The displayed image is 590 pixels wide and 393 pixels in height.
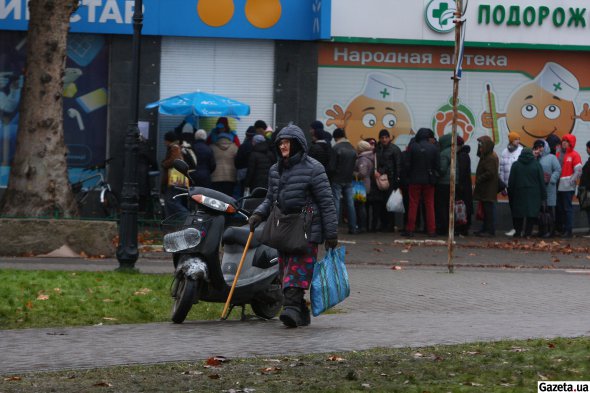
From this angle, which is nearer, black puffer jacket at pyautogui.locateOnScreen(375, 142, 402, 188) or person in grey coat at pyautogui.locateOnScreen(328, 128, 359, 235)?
person in grey coat at pyautogui.locateOnScreen(328, 128, 359, 235)

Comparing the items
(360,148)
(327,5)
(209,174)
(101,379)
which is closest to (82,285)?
(101,379)

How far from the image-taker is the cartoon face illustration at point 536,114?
2658cm

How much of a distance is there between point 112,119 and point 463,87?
7166 mm

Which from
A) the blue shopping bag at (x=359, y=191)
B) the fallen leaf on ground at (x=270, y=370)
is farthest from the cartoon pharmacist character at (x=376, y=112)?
the fallen leaf on ground at (x=270, y=370)

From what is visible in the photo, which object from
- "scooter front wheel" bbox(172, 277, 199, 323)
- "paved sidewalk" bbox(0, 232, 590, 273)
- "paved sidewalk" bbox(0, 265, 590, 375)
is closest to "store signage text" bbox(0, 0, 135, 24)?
"paved sidewalk" bbox(0, 232, 590, 273)

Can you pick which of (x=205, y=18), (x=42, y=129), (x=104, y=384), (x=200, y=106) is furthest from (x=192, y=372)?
(x=205, y=18)

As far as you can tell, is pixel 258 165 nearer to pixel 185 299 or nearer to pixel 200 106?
pixel 200 106

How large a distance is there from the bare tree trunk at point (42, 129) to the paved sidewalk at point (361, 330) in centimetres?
585

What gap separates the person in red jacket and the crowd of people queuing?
0.06 ft

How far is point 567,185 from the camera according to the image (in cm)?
2417

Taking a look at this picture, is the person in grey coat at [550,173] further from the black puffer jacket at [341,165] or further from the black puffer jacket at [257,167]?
the black puffer jacket at [257,167]

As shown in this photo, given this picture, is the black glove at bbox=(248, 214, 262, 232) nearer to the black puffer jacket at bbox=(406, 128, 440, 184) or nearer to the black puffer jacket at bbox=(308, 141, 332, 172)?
the black puffer jacket at bbox=(308, 141, 332, 172)

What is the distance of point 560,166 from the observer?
2431cm

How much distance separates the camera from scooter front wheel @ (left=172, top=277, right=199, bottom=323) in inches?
424
